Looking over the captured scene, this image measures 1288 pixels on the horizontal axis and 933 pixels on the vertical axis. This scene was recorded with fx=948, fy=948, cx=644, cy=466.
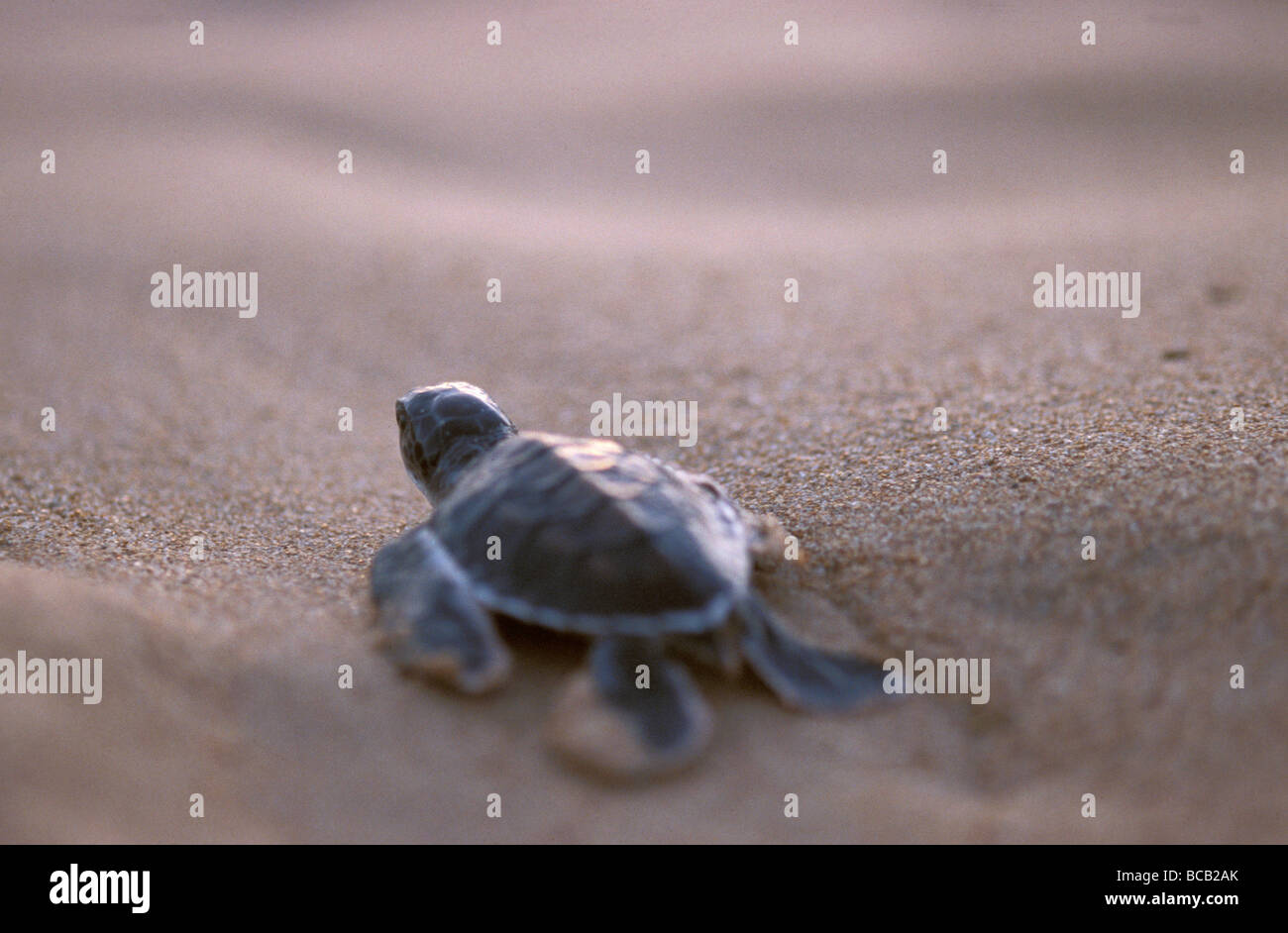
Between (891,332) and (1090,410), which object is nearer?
(1090,410)

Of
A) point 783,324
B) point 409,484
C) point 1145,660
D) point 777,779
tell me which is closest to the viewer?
point 777,779

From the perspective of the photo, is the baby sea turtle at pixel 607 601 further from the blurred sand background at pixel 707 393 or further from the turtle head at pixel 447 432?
the turtle head at pixel 447 432

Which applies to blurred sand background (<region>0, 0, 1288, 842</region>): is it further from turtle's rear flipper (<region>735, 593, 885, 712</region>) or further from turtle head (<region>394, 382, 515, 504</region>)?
turtle head (<region>394, 382, 515, 504</region>)

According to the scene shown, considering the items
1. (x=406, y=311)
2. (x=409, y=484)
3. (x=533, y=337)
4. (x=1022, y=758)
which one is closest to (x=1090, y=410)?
(x=1022, y=758)

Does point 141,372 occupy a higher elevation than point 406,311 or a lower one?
lower

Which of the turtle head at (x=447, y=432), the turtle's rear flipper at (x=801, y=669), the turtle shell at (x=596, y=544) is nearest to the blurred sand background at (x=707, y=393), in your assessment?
the turtle's rear flipper at (x=801, y=669)

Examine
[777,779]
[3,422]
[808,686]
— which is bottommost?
[777,779]
